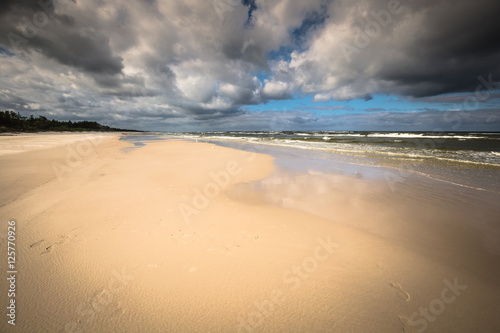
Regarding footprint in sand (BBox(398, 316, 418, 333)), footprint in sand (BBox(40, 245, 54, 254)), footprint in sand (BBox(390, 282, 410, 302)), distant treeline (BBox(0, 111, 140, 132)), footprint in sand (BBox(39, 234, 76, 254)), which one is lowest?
footprint in sand (BBox(398, 316, 418, 333))

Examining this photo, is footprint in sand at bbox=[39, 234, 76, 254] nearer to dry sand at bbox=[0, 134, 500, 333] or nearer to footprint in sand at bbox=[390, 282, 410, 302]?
dry sand at bbox=[0, 134, 500, 333]

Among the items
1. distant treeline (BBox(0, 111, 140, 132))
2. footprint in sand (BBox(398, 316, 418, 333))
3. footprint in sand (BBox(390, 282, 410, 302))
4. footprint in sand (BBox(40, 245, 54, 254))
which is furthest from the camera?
distant treeline (BBox(0, 111, 140, 132))

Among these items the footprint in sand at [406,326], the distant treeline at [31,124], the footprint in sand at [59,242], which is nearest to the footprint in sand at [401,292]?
the footprint in sand at [406,326]

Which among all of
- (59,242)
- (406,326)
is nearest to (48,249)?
(59,242)

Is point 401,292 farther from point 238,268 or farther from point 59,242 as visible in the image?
point 59,242

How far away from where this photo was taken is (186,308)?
2.23 metres

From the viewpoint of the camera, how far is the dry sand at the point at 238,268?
7.06 ft

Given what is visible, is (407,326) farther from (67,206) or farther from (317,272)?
(67,206)

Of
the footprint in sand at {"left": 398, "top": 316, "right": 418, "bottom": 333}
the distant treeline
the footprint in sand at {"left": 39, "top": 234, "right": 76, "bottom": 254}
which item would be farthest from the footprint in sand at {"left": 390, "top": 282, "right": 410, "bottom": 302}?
the distant treeline

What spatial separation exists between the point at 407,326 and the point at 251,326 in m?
1.79

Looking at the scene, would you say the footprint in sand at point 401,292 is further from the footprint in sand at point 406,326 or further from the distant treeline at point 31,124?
the distant treeline at point 31,124

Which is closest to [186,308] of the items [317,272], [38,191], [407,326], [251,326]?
[251,326]

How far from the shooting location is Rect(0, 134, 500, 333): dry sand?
2.15m

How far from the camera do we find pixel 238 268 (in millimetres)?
2885
